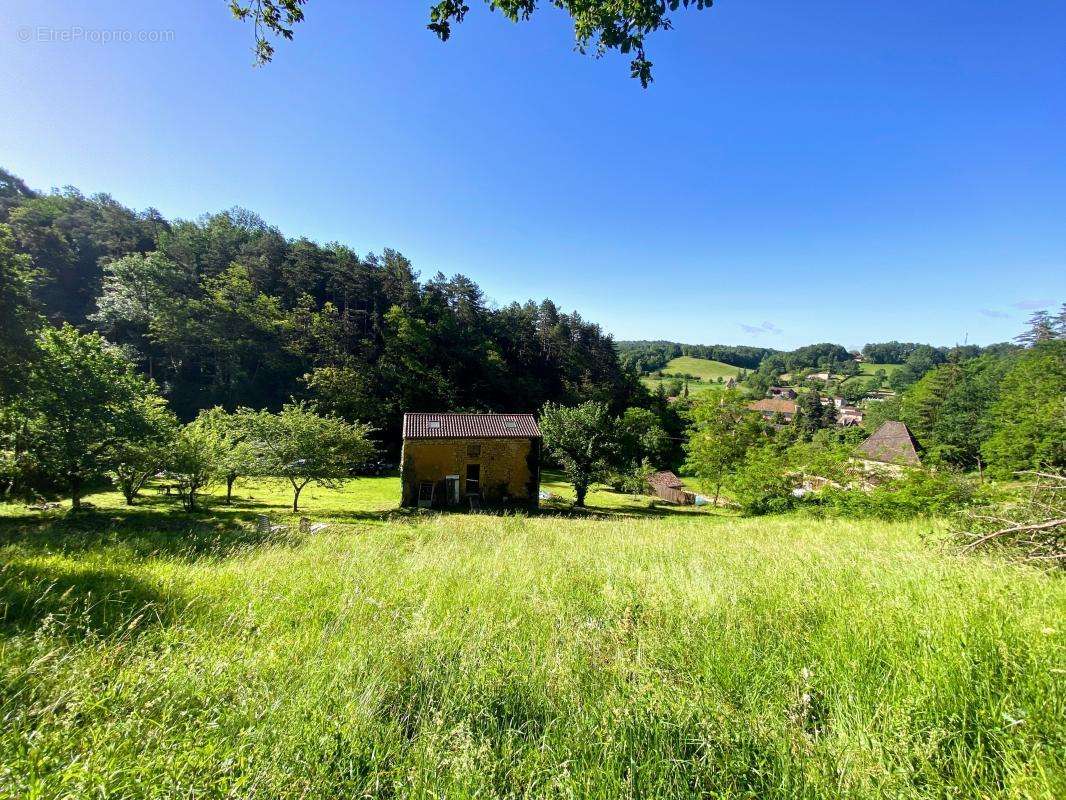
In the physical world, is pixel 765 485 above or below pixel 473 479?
above

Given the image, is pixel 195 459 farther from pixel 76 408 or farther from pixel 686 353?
pixel 686 353

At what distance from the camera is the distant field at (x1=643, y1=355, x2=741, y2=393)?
336ft

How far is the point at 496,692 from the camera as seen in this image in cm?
228

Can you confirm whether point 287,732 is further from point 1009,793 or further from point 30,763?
point 1009,793

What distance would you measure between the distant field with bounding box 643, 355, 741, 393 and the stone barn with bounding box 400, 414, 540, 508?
260 feet

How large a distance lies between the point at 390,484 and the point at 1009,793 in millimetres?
30618

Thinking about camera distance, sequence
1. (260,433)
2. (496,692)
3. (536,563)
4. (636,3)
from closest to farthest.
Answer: (496,692)
(636,3)
(536,563)
(260,433)

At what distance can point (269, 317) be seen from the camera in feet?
133

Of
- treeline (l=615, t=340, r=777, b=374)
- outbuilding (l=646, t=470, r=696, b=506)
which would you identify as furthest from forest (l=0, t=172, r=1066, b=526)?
treeline (l=615, t=340, r=777, b=374)

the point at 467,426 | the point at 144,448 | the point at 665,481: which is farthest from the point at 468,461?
the point at 665,481

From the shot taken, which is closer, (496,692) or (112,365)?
(496,692)

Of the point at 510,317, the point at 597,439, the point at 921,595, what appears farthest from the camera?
the point at 510,317

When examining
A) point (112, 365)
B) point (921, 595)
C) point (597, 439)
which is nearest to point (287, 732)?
point (921, 595)

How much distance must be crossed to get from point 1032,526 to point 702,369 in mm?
118339
